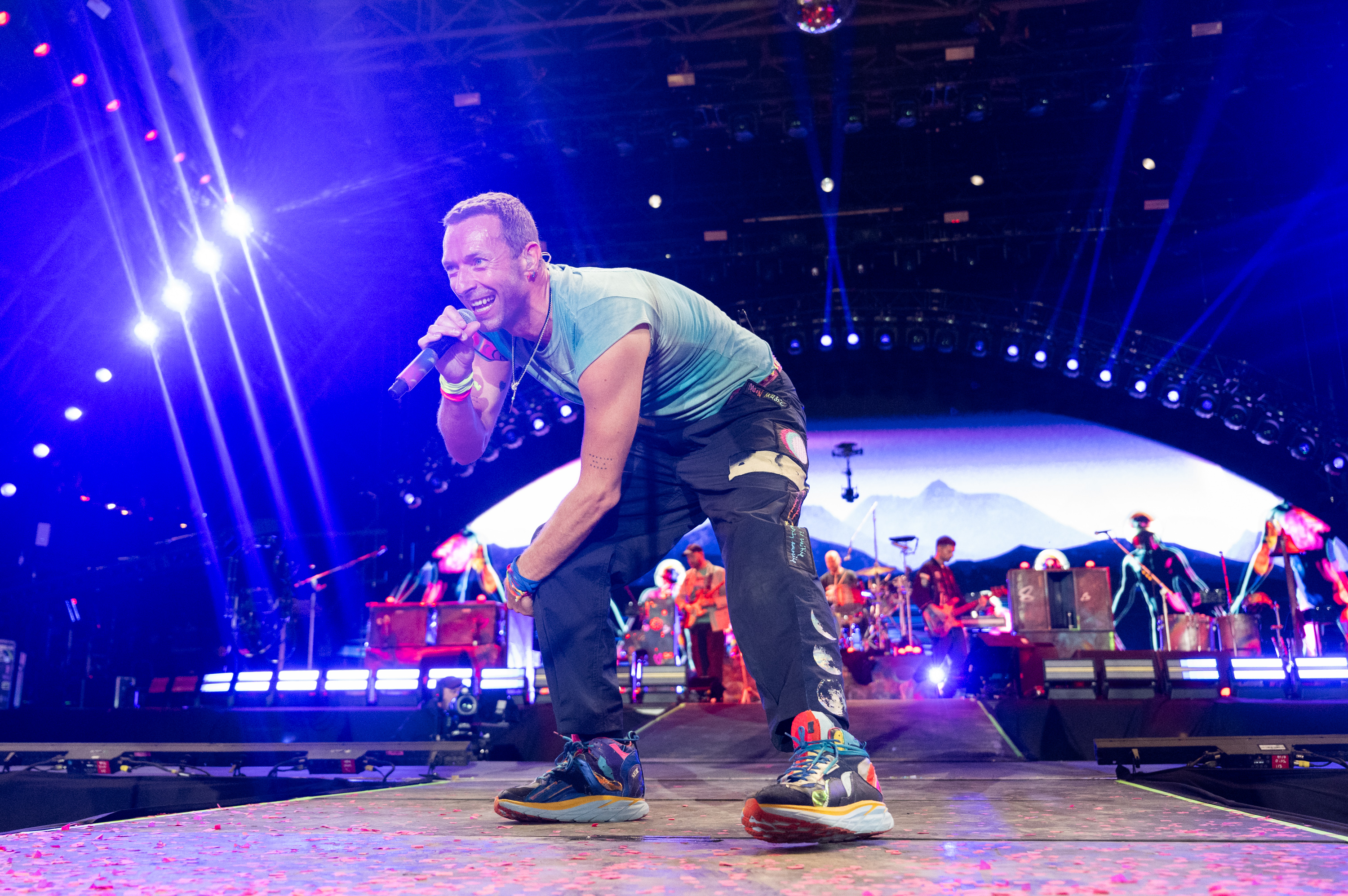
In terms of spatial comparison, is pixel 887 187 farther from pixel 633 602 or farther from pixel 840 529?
pixel 633 602

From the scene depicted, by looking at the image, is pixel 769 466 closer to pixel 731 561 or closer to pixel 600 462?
pixel 731 561

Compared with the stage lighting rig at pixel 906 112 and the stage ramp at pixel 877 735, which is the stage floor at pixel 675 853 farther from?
the stage lighting rig at pixel 906 112

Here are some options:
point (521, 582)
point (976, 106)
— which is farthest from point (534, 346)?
point (976, 106)

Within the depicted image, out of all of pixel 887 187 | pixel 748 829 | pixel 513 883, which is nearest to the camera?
pixel 513 883

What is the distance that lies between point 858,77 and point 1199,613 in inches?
273

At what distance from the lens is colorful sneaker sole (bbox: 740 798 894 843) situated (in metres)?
1.34

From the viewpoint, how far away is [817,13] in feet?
25.5

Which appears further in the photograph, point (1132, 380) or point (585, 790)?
point (1132, 380)

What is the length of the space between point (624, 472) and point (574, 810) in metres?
0.70

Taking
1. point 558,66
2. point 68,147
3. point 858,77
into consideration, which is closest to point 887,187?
point 858,77

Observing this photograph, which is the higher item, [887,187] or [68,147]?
[887,187]

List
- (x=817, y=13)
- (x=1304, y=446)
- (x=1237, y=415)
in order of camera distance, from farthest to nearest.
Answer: (x=1237, y=415)
(x=1304, y=446)
(x=817, y=13)

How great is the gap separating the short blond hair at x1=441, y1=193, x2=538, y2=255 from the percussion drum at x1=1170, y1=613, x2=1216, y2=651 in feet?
32.5

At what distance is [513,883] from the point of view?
3.37 feet
